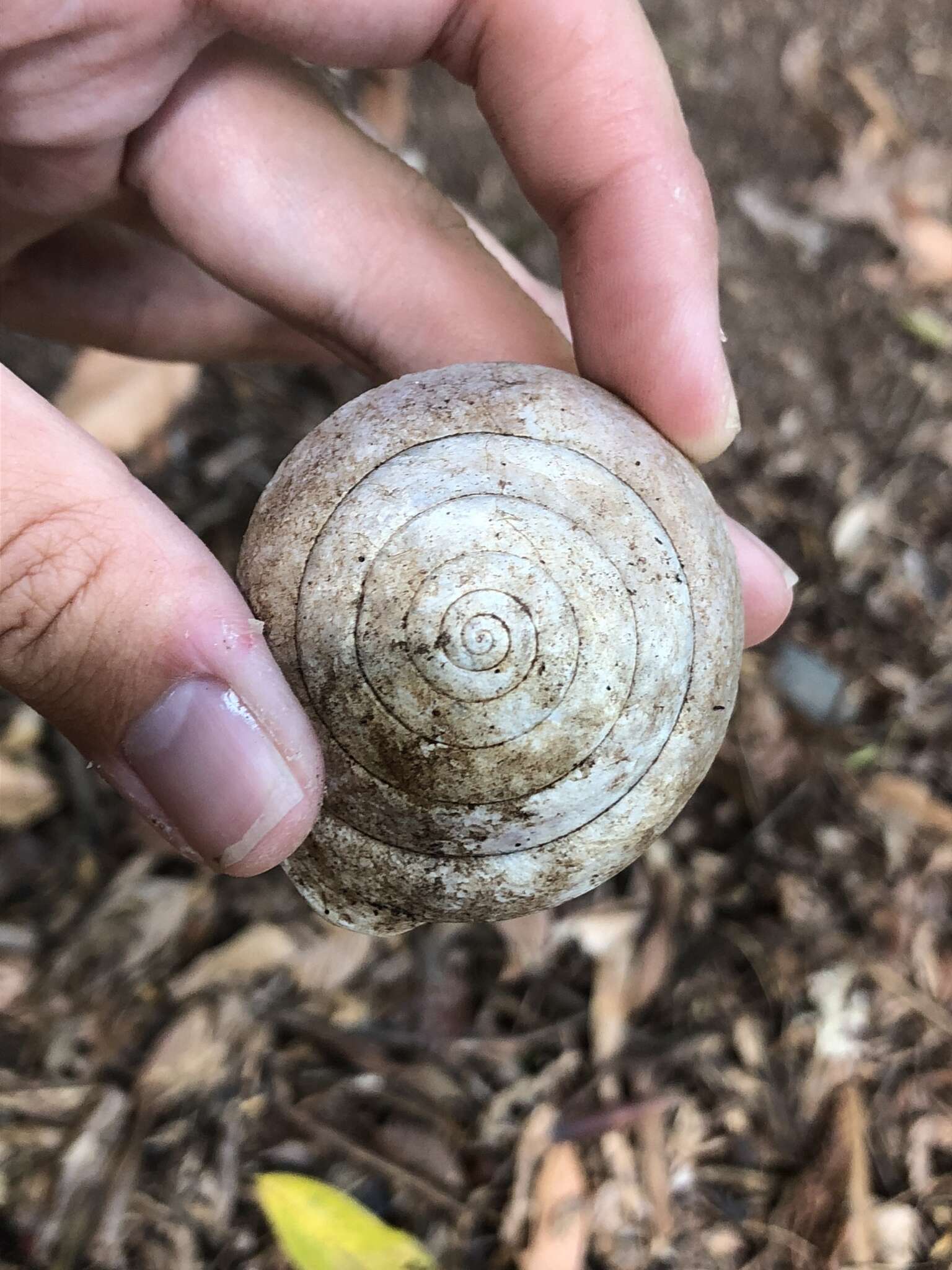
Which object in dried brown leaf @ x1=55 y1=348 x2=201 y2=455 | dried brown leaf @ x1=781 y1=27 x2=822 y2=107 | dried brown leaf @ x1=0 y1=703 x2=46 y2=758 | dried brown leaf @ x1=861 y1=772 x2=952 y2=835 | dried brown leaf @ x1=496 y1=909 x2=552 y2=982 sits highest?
dried brown leaf @ x1=55 y1=348 x2=201 y2=455

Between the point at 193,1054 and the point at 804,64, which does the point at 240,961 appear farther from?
the point at 804,64

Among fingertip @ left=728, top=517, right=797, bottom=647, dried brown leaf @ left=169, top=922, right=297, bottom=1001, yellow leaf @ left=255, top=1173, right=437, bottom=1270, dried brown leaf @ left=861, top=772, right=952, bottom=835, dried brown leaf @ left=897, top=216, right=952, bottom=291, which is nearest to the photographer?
yellow leaf @ left=255, top=1173, right=437, bottom=1270

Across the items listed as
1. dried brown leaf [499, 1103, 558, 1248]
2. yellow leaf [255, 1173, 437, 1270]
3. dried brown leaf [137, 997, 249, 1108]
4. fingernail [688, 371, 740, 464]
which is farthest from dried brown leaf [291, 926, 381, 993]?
fingernail [688, 371, 740, 464]

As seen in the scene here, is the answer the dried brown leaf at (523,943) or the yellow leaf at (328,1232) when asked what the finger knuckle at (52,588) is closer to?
the yellow leaf at (328,1232)

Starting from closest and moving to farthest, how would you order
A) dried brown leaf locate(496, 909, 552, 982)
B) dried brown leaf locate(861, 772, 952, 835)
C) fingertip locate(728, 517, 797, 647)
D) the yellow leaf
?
the yellow leaf
fingertip locate(728, 517, 797, 647)
dried brown leaf locate(496, 909, 552, 982)
dried brown leaf locate(861, 772, 952, 835)

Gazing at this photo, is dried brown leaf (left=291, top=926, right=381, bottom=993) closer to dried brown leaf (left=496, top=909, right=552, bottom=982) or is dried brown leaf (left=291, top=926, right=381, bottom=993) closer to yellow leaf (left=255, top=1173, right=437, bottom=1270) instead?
dried brown leaf (left=496, top=909, right=552, bottom=982)

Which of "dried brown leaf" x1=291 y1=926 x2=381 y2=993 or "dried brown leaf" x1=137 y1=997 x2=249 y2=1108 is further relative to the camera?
"dried brown leaf" x1=291 y1=926 x2=381 y2=993

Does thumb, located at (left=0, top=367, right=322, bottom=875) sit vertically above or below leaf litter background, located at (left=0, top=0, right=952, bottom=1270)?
above
